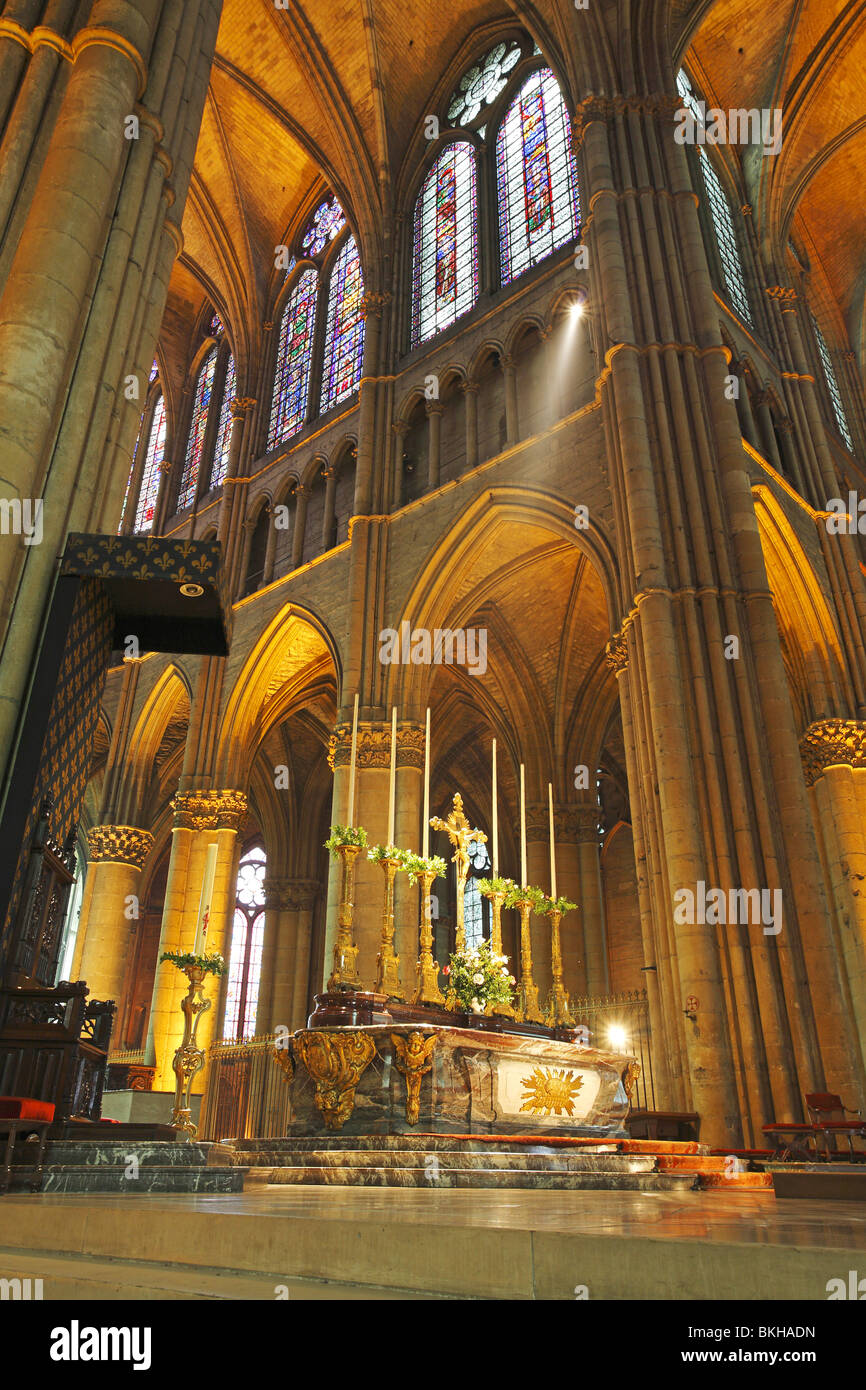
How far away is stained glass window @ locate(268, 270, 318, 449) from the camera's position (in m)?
22.1

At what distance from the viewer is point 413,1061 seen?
21.0 feet

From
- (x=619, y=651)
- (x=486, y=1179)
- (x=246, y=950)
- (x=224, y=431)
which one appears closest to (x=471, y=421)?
(x=619, y=651)

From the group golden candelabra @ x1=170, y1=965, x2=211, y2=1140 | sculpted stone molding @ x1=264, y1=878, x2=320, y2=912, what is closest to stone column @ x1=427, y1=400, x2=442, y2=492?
golden candelabra @ x1=170, y1=965, x2=211, y2=1140

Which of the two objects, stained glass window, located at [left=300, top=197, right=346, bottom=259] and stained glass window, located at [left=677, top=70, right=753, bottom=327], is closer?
stained glass window, located at [left=677, top=70, right=753, bottom=327]

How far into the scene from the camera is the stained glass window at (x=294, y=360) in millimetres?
22125

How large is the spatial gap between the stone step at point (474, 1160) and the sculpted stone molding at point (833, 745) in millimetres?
9861

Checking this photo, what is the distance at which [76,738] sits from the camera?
283 inches

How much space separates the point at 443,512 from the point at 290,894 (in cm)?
1270

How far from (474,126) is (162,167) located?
14155 millimetres

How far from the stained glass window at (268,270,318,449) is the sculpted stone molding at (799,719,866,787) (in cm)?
1325

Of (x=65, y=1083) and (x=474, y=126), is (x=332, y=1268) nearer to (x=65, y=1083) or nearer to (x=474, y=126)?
(x=65, y=1083)

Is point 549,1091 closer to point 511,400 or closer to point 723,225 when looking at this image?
point 511,400

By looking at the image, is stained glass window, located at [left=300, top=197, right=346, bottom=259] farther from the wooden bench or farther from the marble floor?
the marble floor

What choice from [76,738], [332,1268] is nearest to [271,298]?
[76,738]
